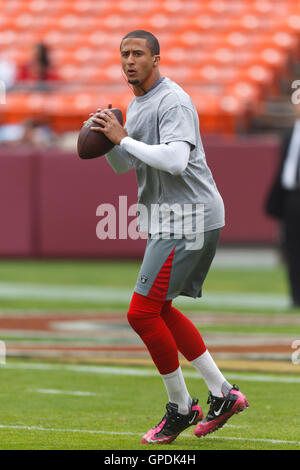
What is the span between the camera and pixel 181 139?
473 centimetres

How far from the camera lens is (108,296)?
12133 mm

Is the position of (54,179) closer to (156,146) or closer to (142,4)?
(142,4)

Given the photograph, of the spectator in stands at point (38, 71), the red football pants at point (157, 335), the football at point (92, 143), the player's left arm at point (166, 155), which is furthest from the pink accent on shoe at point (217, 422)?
the spectator in stands at point (38, 71)

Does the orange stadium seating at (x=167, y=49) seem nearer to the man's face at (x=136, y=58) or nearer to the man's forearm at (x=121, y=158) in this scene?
the man's forearm at (x=121, y=158)

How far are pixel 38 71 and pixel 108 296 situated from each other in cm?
596

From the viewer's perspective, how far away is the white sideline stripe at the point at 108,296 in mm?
11477

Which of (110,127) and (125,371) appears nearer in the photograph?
(110,127)

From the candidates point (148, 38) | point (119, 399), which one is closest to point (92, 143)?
point (148, 38)

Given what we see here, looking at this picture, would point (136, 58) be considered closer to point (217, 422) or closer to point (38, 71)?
point (217, 422)

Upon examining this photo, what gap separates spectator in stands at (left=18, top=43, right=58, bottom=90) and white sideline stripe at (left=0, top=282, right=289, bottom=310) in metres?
4.66

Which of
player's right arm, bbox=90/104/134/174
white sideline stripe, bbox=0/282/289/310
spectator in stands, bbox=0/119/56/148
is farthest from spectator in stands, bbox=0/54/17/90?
player's right arm, bbox=90/104/134/174

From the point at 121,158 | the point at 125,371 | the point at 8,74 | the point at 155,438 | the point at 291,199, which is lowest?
the point at 125,371

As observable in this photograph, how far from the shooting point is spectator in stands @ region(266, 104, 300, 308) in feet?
34.6

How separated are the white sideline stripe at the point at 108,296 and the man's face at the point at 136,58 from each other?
20.5ft
